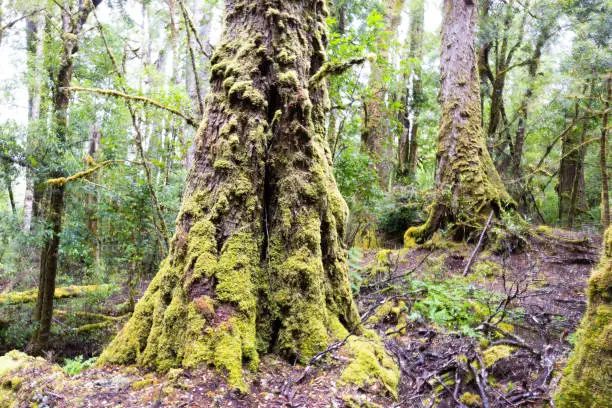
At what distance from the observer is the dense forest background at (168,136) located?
6293mm

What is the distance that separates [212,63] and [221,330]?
7.74 feet

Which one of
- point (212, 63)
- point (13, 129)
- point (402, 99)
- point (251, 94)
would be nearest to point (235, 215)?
point (251, 94)

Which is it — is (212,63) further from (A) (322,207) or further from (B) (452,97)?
(B) (452,97)

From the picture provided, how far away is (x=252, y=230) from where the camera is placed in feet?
9.92

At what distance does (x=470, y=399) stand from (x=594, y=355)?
36.1 inches

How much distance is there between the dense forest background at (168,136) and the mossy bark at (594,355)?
1739mm

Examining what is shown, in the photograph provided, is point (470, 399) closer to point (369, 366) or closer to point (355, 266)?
point (369, 366)

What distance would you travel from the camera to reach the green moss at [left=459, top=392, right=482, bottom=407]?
8.10 ft

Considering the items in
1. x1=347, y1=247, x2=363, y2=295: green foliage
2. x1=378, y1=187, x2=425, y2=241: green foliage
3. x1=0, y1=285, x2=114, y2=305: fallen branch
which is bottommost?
x1=0, y1=285, x2=114, y2=305: fallen branch

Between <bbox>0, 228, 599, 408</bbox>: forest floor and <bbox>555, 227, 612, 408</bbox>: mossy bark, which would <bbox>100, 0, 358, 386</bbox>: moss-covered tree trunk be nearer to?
<bbox>0, 228, 599, 408</bbox>: forest floor

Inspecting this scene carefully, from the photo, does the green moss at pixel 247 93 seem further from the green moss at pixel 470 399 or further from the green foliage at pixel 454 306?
the green foliage at pixel 454 306

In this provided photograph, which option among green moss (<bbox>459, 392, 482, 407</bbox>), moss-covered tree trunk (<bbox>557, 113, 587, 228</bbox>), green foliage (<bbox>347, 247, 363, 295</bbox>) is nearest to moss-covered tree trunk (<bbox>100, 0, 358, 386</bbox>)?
green moss (<bbox>459, 392, 482, 407</bbox>)

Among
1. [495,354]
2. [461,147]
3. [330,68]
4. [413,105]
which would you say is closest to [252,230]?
[330,68]

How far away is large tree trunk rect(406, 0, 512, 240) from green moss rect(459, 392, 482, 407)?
559 cm
